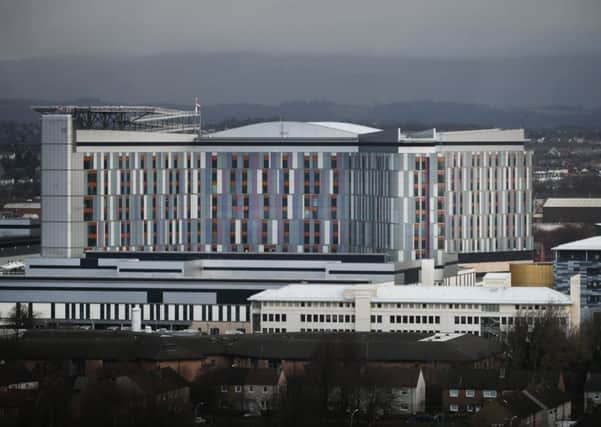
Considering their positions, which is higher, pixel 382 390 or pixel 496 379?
pixel 496 379

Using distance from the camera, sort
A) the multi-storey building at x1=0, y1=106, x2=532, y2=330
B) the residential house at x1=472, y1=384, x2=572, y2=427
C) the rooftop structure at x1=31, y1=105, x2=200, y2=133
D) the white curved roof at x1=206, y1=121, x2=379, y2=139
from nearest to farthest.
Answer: the residential house at x1=472, y1=384, x2=572, y2=427 → the multi-storey building at x1=0, y1=106, x2=532, y2=330 → the rooftop structure at x1=31, y1=105, x2=200, y2=133 → the white curved roof at x1=206, y1=121, x2=379, y2=139

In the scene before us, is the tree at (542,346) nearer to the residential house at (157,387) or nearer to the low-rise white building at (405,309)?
the low-rise white building at (405,309)

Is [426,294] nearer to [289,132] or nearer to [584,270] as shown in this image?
[584,270]

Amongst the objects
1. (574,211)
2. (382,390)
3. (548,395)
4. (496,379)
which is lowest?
(548,395)

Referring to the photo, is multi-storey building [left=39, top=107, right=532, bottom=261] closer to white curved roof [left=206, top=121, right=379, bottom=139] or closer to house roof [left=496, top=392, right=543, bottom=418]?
white curved roof [left=206, top=121, right=379, bottom=139]

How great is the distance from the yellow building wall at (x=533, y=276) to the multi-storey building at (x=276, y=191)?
725 cm

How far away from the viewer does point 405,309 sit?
8775cm

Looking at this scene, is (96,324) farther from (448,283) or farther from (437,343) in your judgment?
(437,343)

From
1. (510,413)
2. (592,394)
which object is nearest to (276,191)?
(592,394)

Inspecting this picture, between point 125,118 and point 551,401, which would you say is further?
point 125,118

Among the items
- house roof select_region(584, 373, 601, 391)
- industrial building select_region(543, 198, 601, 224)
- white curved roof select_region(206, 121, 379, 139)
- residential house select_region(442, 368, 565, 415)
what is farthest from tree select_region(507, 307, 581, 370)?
industrial building select_region(543, 198, 601, 224)

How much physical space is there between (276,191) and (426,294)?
2517 cm

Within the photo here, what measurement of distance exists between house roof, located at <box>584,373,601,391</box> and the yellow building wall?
26086 millimetres

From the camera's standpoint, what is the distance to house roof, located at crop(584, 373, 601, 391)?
7181 cm
